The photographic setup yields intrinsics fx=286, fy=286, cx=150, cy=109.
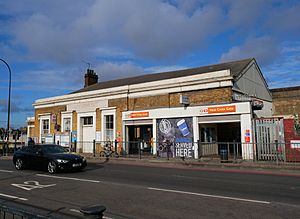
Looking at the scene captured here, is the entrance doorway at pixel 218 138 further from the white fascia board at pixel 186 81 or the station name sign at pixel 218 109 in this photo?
the white fascia board at pixel 186 81

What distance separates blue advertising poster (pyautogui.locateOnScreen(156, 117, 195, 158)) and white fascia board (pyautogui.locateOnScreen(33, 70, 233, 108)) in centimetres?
278

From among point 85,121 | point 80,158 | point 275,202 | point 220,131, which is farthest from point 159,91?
point 275,202

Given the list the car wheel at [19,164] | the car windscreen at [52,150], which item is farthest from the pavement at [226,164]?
the car wheel at [19,164]

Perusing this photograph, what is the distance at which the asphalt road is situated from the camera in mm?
6262

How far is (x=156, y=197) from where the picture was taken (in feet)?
25.6

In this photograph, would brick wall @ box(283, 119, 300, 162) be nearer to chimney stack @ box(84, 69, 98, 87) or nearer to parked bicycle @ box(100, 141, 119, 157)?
parked bicycle @ box(100, 141, 119, 157)

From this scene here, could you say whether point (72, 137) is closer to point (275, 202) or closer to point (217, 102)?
point (217, 102)

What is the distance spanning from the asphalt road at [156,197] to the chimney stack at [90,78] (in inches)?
1033

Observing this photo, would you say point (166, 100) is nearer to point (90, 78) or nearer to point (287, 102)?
point (287, 102)

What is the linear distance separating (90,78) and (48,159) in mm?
24448

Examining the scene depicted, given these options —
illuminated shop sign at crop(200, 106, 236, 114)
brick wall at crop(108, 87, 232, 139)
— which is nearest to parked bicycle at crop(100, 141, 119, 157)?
brick wall at crop(108, 87, 232, 139)

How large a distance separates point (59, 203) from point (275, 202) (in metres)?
5.45

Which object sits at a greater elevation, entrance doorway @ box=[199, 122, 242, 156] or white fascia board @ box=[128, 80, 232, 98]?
white fascia board @ box=[128, 80, 232, 98]

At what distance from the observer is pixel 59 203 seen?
7191 millimetres
